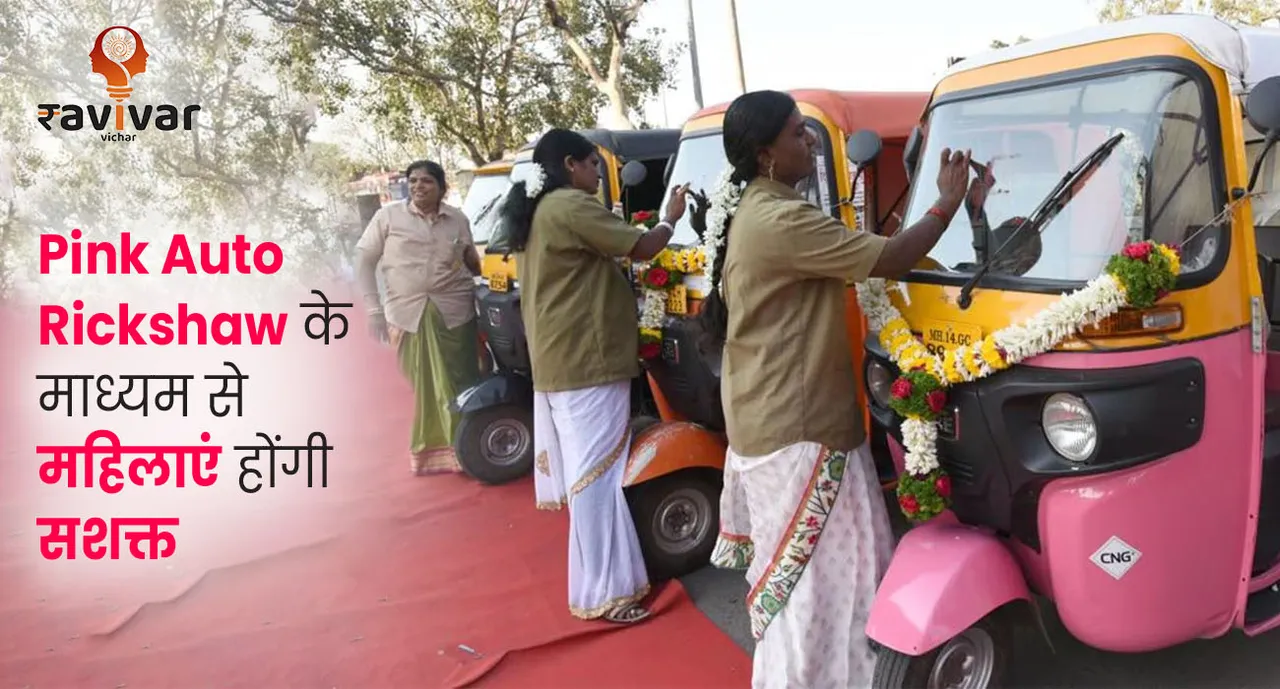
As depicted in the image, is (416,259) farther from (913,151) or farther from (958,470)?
(958,470)

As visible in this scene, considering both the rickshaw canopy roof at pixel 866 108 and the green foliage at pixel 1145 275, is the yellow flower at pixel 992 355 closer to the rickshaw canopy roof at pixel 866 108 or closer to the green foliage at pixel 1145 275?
the green foliage at pixel 1145 275

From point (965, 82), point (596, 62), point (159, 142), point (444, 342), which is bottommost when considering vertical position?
point (444, 342)

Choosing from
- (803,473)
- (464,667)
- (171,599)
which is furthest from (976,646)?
(171,599)

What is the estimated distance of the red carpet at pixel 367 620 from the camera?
11.8ft

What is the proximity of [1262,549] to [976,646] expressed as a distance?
0.99 m

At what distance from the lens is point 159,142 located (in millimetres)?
10336

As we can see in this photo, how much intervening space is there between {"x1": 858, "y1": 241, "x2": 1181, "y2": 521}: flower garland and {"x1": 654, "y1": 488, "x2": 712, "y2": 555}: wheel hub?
1648mm

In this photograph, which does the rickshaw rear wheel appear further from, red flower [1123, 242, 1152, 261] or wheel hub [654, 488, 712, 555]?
wheel hub [654, 488, 712, 555]

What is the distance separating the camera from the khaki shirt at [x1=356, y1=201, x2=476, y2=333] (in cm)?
586

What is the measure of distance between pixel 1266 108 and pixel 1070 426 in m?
0.90

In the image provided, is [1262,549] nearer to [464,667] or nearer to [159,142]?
[464,667]

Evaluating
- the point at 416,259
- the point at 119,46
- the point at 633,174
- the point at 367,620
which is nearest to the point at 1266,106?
the point at 633,174

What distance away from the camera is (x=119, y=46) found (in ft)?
25.9

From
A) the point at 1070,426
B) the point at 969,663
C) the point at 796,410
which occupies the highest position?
the point at 796,410
